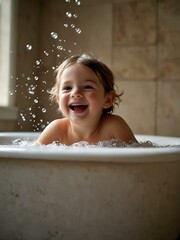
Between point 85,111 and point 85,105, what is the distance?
2cm

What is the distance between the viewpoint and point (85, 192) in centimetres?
75

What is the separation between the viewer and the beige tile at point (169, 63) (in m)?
1.89

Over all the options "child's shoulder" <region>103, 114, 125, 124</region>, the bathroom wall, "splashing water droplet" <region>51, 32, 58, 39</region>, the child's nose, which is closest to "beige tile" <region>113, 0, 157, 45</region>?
the bathroom wall

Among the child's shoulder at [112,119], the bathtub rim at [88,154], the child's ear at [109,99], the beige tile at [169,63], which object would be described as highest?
the beige tile at [169,63]

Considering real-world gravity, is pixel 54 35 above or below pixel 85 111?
above

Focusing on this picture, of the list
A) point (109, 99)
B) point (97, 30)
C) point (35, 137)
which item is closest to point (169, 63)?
point (97, 30)

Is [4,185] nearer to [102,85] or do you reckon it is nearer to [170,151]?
[170,151]

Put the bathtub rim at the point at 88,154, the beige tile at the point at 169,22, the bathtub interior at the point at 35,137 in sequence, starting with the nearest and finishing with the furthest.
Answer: the bathtub rim at the point at 88,154 < the bathtub interior at the point at 35,137 < the beige tile at the point at 169,22

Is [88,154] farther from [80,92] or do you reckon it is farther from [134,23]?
[134,23]

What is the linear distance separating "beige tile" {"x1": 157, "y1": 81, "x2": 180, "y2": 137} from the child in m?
0.67

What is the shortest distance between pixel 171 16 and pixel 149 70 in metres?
0.31

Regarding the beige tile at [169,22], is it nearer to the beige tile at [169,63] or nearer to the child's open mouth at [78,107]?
the beige tile at [169,63]

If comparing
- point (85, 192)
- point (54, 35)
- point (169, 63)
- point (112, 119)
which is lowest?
point (85, 192)

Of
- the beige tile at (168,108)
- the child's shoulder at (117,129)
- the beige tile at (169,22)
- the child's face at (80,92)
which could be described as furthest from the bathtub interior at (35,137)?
the beige tile at (169,22)
